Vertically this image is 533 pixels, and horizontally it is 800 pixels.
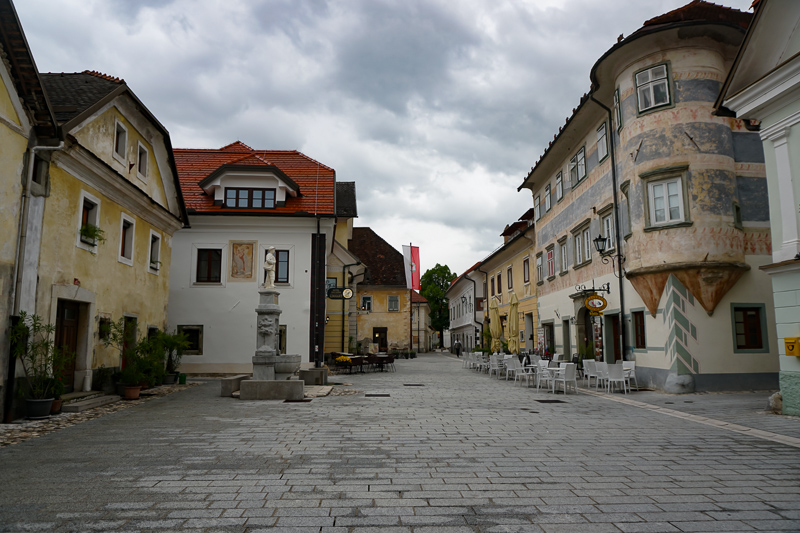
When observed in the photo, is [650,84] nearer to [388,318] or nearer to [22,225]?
[22,225]

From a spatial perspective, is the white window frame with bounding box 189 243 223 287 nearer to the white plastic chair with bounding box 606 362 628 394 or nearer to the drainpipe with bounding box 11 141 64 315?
the drainpipe with bounding box 11 141 64 315

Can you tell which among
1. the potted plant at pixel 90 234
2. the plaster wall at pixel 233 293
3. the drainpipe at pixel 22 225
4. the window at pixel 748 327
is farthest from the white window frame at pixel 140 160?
the window at pixel 748 327

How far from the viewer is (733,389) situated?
47.0ft

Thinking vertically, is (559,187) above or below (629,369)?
above

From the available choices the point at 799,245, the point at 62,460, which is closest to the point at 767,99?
the point at 799,245

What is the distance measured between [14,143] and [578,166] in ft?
59.0

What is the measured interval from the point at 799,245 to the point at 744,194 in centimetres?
521

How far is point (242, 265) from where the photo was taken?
890 inches

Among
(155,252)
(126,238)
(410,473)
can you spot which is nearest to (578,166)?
(155,252)

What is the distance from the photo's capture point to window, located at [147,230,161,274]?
711 inches

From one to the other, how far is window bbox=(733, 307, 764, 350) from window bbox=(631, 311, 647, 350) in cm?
239

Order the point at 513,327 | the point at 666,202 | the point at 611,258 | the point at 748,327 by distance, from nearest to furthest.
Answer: the point at 748,327 → the point at 666,202 → the point at 611,258 → the point at 513,327

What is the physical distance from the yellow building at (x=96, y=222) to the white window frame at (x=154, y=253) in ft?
0.12

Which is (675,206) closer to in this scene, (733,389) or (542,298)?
(733,389)
